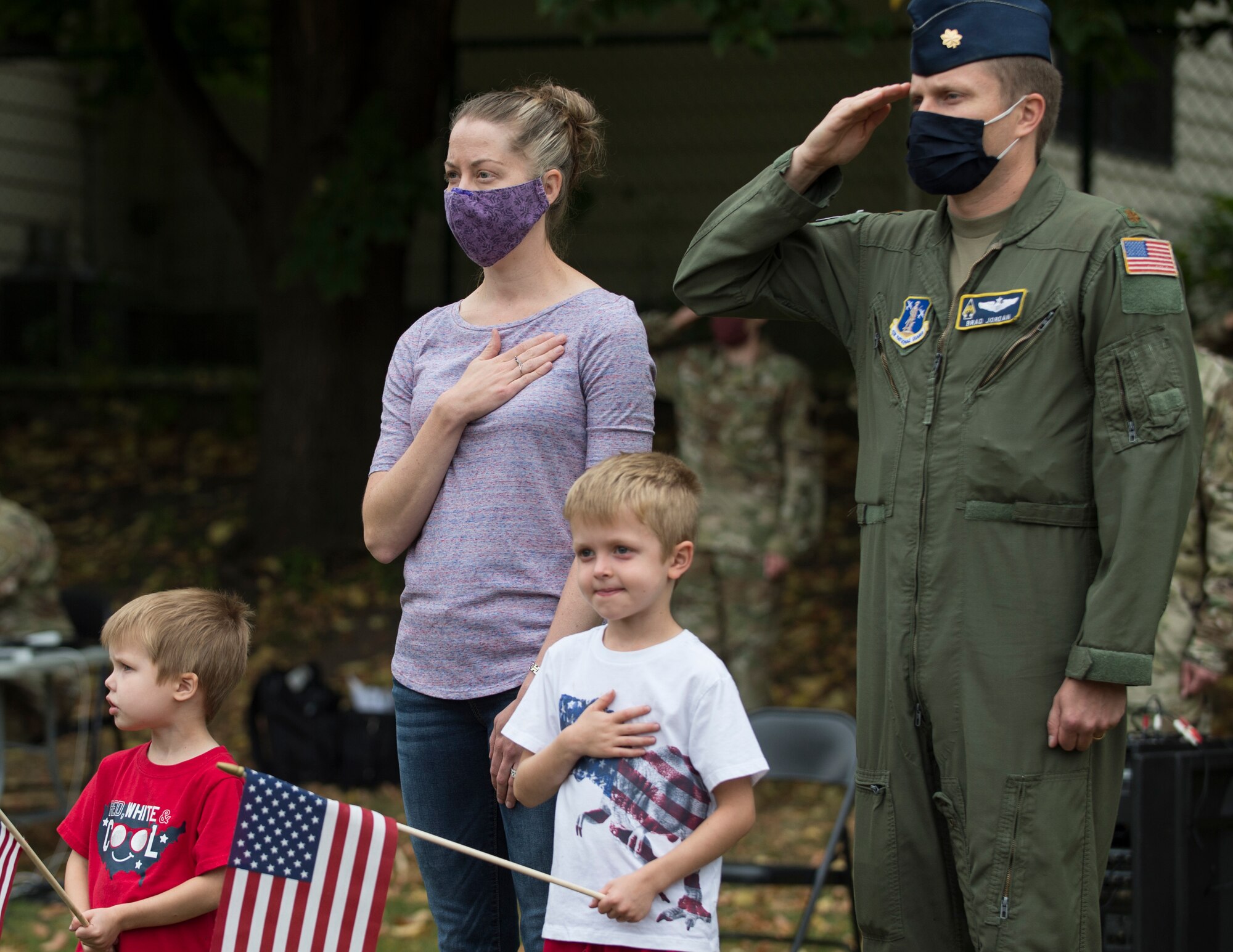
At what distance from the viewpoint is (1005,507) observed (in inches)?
99.3

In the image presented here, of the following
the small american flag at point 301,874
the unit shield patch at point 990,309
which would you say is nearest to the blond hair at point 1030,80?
the unit shield patch at point 990,309

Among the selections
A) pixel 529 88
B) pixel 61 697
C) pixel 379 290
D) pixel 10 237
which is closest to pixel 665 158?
pixel 379 290

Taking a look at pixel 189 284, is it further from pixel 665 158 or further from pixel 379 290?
pixel 379 290

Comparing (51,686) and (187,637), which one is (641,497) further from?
(51,686)

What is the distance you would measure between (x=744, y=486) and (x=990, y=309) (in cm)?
382

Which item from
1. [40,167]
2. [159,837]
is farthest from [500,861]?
[40,167]

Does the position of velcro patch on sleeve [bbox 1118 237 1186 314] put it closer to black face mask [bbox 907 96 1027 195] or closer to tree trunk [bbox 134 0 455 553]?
black face mask [bbox 907 96 1027 195]

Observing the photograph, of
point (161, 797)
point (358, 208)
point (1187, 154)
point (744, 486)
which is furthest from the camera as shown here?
point (1187, 154)

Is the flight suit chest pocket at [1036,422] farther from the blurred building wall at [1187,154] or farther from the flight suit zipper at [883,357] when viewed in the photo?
the blurred building wall at [1187,154]

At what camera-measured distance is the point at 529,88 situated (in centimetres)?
287

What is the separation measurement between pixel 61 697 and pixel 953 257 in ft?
15.6

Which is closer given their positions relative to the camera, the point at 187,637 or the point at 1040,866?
the point at 1040,866

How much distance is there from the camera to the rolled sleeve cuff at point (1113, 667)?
2396 millimetres

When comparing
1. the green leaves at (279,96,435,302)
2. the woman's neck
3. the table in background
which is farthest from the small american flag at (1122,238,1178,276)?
the green leaves at (279,96,435,302)
